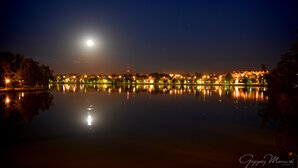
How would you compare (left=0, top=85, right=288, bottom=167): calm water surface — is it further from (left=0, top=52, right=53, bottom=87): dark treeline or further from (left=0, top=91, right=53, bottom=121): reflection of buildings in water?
(left=0, top=52, right=53, bottom=87): dark treeline

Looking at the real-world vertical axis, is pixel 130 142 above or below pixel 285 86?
below

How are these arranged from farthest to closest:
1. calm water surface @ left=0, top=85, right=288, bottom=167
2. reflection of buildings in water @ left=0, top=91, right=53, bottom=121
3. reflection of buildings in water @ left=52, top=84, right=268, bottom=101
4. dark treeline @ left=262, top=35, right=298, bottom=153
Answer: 1. reflection of buildings in water @ left=52, top=84, right=268, bottom=101
2. reflection of buildings in water @ left=0, top=91, right=53, bottom=121
3. calm water surface @ left=0, top=85, right=288, bottom=167
4. dark treeline @ left=262, top=35, right=298, bottom=153

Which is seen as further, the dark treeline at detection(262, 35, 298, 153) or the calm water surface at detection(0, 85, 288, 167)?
the calm water surface at detection(0, 85, 288, 167)

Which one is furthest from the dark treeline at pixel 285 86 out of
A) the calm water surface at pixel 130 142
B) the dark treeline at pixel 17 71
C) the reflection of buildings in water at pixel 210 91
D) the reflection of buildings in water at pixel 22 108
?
the dark treeline at pixel 17 71

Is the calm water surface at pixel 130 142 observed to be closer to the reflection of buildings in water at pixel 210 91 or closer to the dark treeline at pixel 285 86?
the dark treeline at pixel 285 86

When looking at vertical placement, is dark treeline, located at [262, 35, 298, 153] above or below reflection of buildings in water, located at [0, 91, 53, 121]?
above

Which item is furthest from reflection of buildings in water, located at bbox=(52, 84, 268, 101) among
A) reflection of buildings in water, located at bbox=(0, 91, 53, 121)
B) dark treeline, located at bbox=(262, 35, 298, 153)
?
dark treeline, located at bbox=(262, 35, 298, 153)

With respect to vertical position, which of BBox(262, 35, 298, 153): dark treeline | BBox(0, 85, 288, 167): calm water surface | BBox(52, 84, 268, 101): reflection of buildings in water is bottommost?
BBox(52, 84, 268, 101): reflection of buildings in water

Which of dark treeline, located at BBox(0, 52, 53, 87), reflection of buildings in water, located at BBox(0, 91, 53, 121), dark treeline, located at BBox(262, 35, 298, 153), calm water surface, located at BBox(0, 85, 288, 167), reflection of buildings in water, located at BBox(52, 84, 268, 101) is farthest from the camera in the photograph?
dark treeline, located at BBox(0, 52, 53, 87)

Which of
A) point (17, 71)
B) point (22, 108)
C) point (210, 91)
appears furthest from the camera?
point (210, 91)

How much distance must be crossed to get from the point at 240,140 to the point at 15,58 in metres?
71.8

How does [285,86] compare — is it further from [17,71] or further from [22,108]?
[17,71]

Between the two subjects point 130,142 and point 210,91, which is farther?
point 210,91

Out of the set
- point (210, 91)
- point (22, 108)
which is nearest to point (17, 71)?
point (22, 108)
